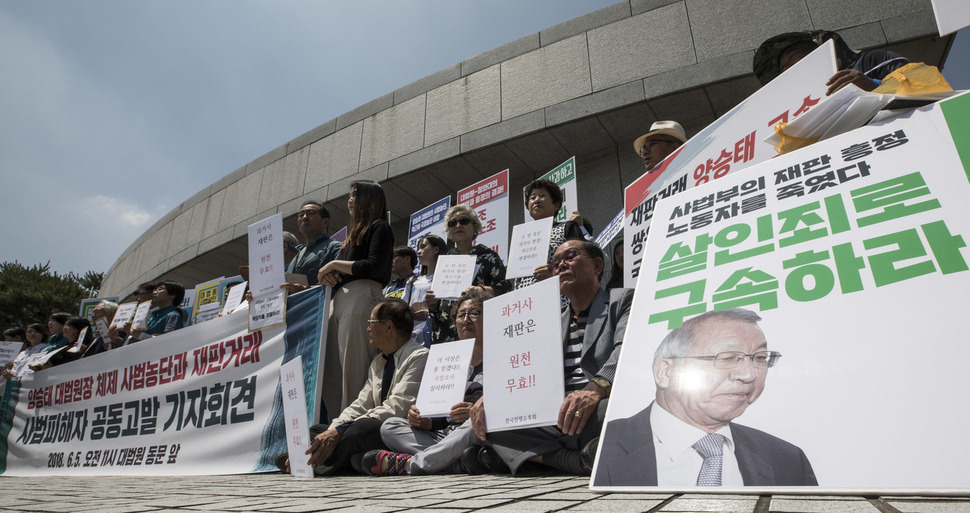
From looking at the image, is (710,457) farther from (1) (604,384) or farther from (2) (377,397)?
(2) (377,397)

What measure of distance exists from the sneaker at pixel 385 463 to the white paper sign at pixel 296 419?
34cm

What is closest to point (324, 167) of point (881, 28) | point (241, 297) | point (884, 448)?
point (241, 297)

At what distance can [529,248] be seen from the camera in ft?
12.0

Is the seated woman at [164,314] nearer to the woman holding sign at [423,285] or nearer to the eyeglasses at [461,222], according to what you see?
the woman holding sign at [423,285]

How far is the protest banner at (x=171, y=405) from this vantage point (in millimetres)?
3807

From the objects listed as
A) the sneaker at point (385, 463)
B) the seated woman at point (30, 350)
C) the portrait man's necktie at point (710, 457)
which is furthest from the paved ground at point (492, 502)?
the seated woman at point (30, 350)

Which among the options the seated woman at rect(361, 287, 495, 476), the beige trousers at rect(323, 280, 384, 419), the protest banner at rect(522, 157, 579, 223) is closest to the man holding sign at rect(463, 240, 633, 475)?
the seated woman at rect(361, 287, 495, 476)

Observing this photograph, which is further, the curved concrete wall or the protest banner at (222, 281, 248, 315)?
the curved concrete wall

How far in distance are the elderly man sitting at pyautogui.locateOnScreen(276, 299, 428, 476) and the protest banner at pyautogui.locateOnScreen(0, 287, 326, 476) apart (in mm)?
390

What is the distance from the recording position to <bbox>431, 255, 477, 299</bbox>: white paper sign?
375cm

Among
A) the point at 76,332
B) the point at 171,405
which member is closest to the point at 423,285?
the point at 171,405

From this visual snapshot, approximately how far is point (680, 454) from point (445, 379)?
1.71 metres

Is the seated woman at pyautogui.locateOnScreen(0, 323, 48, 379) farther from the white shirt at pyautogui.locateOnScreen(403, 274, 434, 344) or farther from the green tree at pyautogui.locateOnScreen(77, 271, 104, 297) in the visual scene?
the green tree at pyautogui.locateOnScreen(77, 271, 104, 297)

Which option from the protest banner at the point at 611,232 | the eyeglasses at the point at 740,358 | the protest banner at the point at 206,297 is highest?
the protest banner at the point at 206,297
